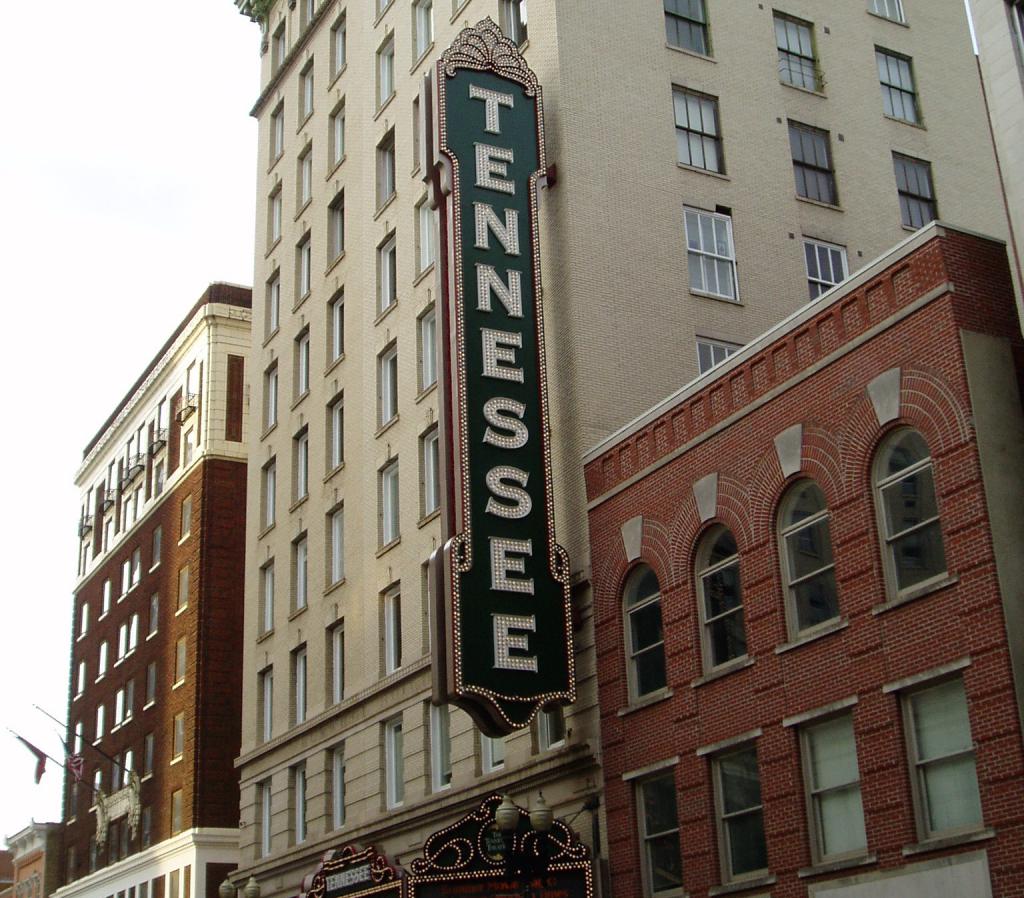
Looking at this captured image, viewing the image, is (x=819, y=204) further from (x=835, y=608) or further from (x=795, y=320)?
(x=835, y=608)

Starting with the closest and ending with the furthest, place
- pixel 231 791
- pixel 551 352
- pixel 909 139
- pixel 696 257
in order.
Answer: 1. pixel 551 352
2. pixel 696 257
3. pixel 909 139
4. pixel 231 791

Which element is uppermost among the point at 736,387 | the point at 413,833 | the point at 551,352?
the point at 551,352

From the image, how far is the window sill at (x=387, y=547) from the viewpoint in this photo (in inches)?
1563

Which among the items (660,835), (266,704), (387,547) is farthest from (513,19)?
(266,704)

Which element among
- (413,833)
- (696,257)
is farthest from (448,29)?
(413,833)

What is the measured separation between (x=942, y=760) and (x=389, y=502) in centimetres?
2128

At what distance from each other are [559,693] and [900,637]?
27.5 ft

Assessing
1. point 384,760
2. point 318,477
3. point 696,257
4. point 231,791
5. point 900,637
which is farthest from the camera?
point 231,791

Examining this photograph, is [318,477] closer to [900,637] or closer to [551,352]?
[551,352]

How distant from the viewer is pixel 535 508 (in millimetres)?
30984

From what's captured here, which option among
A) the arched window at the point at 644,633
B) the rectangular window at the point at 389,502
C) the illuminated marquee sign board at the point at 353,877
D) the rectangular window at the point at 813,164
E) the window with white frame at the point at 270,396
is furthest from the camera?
the window with white frame at the point at 270,396

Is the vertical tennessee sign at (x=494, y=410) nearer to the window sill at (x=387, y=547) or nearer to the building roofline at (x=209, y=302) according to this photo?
the window sill at (x=387, y=547)

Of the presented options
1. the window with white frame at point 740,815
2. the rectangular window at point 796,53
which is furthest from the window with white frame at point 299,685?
the rectangular window at point 796,53

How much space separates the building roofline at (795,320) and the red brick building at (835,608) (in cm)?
6
